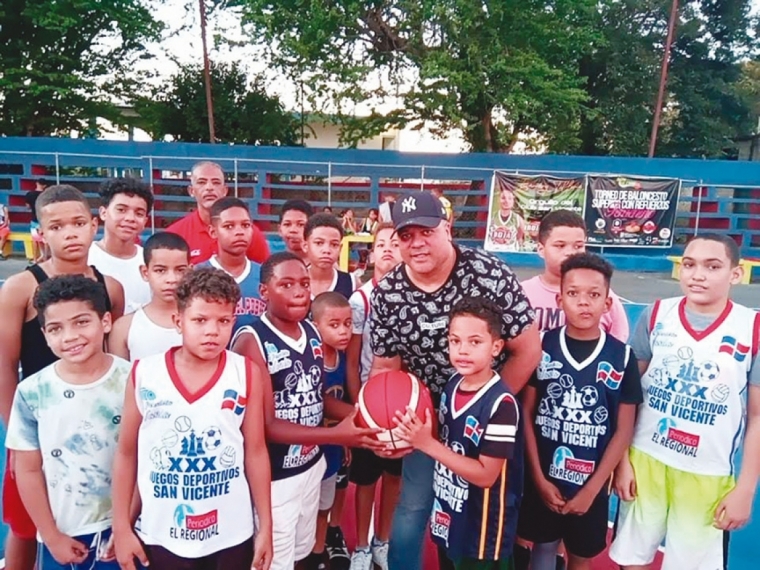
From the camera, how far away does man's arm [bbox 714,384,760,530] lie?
2453mm

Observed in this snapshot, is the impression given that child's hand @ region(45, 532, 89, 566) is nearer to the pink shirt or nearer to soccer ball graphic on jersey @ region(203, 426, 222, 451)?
soccer ball graphic on jersey @ region(203, 426, 222, 451)

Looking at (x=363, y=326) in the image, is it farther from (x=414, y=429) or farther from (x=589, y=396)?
(x=589, y=396)

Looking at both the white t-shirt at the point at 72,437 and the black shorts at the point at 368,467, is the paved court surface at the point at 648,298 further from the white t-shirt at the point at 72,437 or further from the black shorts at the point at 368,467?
the white t-shirt at the point at 72,437

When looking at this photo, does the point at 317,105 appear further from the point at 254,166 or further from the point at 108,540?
the point at 108,540

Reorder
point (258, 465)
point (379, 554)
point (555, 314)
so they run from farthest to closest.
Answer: point (379, 554)
point (555, 314)
point (258, 465)

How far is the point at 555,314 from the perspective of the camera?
3010 mm

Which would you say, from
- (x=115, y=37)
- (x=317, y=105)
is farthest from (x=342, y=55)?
(x=115, y=37)

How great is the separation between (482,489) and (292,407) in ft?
2.77

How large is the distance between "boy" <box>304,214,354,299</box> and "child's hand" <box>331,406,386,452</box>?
42.9 inches

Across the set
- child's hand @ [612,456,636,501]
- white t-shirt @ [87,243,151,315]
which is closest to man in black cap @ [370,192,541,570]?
child's hand @ [612,456,636,501]

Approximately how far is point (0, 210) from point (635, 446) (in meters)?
15.3

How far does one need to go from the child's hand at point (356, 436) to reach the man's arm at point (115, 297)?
1145mm

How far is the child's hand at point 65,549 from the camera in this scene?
2211 millimetres

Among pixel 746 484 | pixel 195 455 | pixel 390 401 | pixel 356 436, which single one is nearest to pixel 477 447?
pixel 390 401
